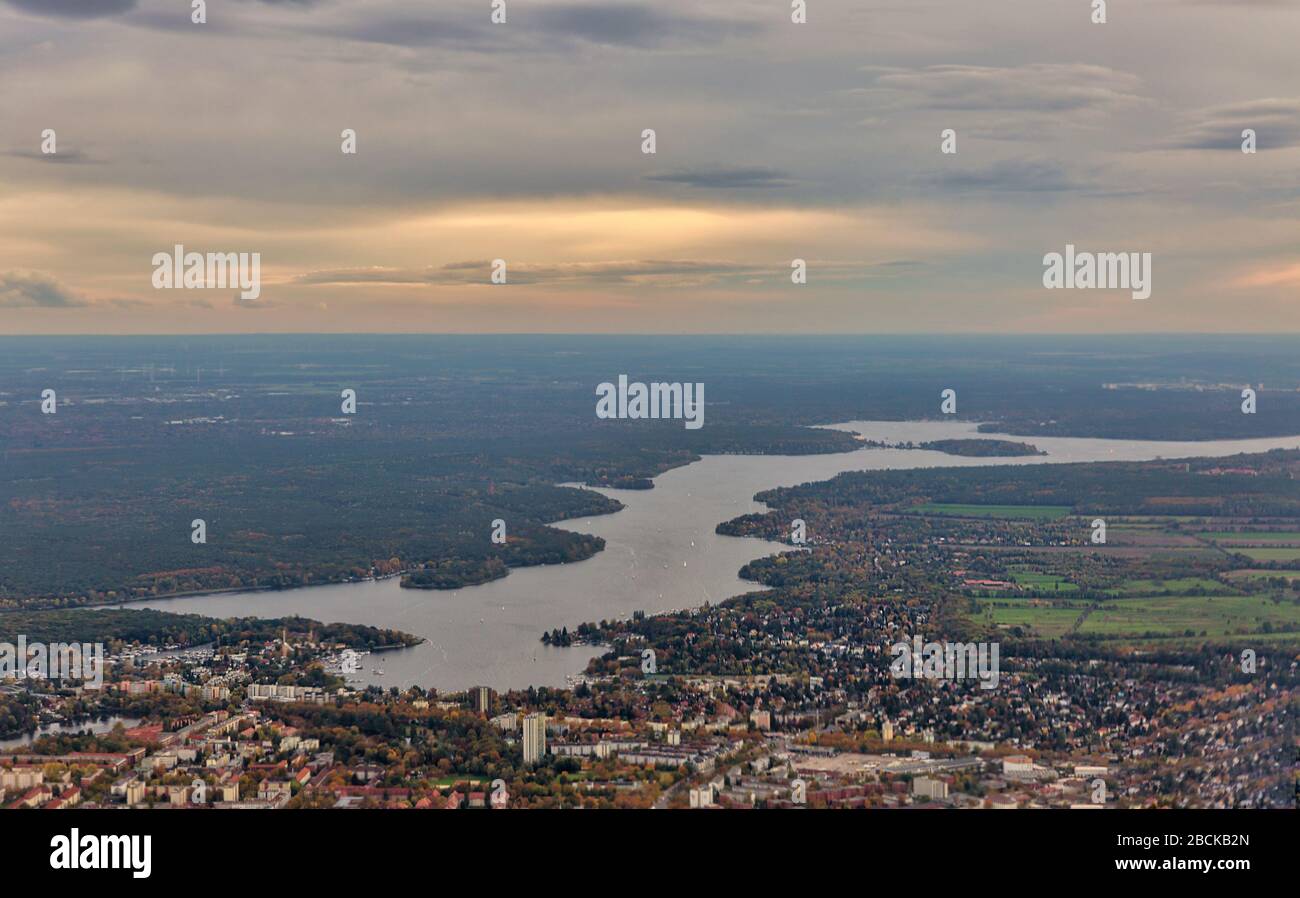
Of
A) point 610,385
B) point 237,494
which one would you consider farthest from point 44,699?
point 610,385

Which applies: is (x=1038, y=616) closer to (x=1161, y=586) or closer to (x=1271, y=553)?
(x=1161, y=586)

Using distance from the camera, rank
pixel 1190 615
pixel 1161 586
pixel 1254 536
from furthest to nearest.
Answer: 1. pixel 1254 536
2. pixel 1161 586
3. pixel 1190 615

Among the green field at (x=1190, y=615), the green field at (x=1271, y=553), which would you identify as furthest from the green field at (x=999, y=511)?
the green field at (x=1190, y=615)

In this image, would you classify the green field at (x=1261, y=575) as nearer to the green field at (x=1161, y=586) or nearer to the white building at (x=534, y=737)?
the green field at (x=1161, y=586)

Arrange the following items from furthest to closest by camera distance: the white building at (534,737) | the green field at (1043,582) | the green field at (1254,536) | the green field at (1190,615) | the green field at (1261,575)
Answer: the green field at (1254,536) → the green field at (1043,582) → the green field at (1261,575) → the green field at (1190,615) → the white building at (534,737)

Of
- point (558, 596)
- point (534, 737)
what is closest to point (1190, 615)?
point (558, 596)

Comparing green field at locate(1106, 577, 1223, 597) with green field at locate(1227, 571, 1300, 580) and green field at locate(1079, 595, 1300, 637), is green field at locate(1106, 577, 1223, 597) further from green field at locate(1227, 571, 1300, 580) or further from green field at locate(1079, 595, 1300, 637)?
green field at locate(1079, 595, 1300, 637)

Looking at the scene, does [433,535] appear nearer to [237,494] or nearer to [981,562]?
[237,494]
